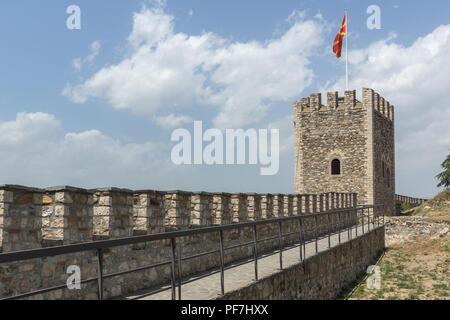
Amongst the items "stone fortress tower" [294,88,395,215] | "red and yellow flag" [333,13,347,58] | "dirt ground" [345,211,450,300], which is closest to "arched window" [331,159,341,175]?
"stone fortress tower" [294,88,395,215]

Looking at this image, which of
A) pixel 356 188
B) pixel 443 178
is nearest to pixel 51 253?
pixel 356 188

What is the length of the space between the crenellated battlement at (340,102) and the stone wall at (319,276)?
11.1m

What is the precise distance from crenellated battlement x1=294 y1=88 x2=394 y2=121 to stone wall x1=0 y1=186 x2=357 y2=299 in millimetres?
17876

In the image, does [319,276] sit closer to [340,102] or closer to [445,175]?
[340,102]

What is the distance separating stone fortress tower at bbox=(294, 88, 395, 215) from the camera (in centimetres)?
2452

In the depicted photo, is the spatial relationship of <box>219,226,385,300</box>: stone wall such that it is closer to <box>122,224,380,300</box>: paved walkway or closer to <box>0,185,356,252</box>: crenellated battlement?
<box>122,224,380,300</box>: paved walkway

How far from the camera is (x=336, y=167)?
25.5 m

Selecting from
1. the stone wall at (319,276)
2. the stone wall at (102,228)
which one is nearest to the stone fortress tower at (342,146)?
the stone wall at (319,276)

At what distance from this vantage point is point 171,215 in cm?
745

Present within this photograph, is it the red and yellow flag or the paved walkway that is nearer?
the paved walkway

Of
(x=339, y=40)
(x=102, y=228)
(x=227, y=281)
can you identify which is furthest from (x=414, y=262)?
(x=339, y=40)

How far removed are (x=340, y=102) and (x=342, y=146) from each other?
2.75m
